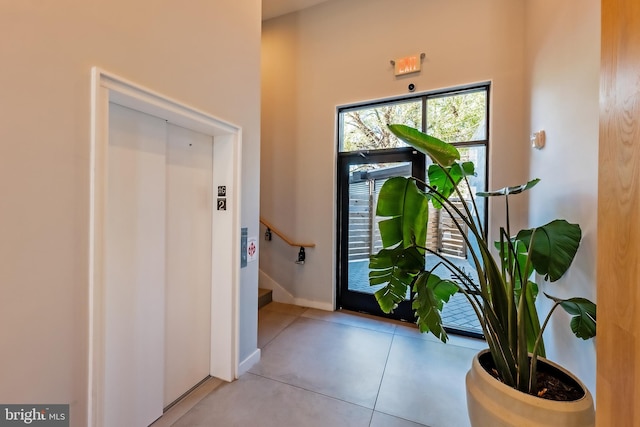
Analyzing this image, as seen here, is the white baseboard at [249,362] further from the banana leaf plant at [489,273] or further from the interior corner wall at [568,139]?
the interior corner wall at [568,139]

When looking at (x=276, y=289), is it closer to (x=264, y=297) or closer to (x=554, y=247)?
(x=264, y=297)

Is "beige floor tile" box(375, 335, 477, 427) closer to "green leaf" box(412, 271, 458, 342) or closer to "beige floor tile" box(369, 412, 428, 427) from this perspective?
"beige floor tile" box(369, 412, 428, 427)

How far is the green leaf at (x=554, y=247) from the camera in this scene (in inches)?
56.8

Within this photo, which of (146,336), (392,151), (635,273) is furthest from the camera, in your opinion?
(392,151)

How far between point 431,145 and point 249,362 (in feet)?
7.56

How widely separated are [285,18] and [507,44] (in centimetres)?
294

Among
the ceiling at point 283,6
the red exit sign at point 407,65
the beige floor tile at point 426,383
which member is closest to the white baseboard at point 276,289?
the beige floor tile at point 426,383

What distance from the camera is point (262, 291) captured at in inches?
153

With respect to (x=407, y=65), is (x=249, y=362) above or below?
below

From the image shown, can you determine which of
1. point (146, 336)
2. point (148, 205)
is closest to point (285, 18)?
point (148, 205)

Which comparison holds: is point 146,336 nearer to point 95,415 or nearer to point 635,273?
point 95,415

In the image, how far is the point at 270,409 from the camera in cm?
191

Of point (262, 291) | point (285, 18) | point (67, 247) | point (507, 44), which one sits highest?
point (285, 18)

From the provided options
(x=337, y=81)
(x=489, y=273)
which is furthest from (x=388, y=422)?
(x=337, y=81)
